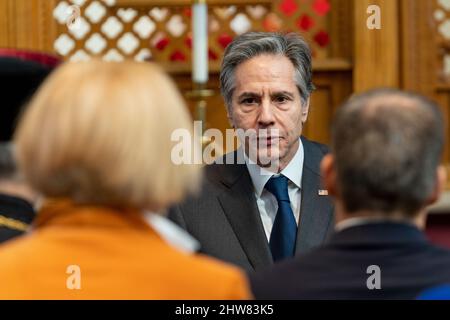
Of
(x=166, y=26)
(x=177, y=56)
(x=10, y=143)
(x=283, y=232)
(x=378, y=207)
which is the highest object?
(x=166, y=26)

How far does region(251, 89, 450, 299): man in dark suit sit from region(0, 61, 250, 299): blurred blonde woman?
0.21 metres

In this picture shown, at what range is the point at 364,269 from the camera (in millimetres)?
1589

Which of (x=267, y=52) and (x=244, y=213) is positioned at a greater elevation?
(x=267, y=52)

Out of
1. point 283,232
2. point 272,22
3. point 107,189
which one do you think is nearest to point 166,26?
point 272,22

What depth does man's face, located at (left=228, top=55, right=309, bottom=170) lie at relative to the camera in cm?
262

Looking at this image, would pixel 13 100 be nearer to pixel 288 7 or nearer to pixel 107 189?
pixel 107 189

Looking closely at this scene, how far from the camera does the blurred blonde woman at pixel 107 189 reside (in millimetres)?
1354

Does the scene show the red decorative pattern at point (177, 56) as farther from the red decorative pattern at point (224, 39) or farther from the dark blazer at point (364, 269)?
the dark blazer at point (364, 269)

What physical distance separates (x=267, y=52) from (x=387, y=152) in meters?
1.20

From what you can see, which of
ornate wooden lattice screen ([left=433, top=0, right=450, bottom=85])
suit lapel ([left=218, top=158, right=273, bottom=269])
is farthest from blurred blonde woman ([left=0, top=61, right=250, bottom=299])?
ornate wooden lattice screen ([left=433, top=0, right=450, bottom=85])

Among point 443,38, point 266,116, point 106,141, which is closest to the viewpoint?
point 106,141

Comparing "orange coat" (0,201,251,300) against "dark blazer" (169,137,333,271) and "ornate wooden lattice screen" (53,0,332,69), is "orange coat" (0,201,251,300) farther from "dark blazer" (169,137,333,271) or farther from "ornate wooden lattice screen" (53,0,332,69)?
"ornate wooden lattice screen" (53,0,332,69)

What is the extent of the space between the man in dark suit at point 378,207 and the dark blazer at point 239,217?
89cm

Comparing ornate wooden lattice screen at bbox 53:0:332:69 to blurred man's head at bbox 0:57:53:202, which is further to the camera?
ornate wooden lattice screen at bbox 53:0:332:69
